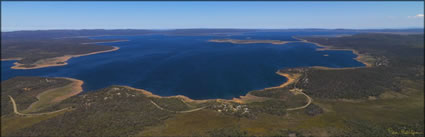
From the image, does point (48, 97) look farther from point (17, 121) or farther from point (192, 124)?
point (192, 124)

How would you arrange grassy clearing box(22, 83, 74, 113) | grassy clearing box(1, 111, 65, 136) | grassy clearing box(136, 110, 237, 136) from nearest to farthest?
grassy clearing box(136, 110, 237, 136)
grassy clearing box(1, 111, 65, 136)
grassy clearing box(22, 83, 74, 113)

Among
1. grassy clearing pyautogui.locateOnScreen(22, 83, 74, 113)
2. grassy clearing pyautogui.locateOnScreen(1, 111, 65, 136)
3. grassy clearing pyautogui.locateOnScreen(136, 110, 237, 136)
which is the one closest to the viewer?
grassy clearing pyautogui.locateOnScreen(136, 110, 237, 136)

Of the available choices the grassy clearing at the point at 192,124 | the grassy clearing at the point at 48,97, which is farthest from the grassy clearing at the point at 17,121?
the grassy clearing at the point at 192,124

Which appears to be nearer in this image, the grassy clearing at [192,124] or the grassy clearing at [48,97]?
the grassy clearing at [192,124]


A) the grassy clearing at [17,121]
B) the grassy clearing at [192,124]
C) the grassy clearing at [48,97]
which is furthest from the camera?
the grassy clearing at [48,97]

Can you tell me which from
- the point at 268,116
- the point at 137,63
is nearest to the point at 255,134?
the point at 268,116

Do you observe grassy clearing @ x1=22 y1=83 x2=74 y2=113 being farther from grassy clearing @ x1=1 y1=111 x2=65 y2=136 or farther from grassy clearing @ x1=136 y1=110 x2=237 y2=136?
grassy clearing @ x1=136 y1=110 x2=237 y2=136

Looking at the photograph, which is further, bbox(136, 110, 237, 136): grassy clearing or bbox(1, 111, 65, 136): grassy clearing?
bbox(1, 111, 65, 136): grassy clearing

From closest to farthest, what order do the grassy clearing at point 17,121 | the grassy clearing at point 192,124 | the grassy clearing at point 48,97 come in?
the grassy clearing at point 192,124, the grassy clearing at point 17,121, the grassy clearing at point 48,97

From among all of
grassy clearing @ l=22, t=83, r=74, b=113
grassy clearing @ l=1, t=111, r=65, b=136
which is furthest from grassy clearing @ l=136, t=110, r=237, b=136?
grassy clearing @ l=22, t=83, r=74, b=113

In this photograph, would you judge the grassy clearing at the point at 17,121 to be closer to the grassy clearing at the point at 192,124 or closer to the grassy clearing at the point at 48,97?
the grassy clearing at the point at 48,97

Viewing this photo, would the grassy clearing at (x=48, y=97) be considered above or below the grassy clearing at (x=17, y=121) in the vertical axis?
above
